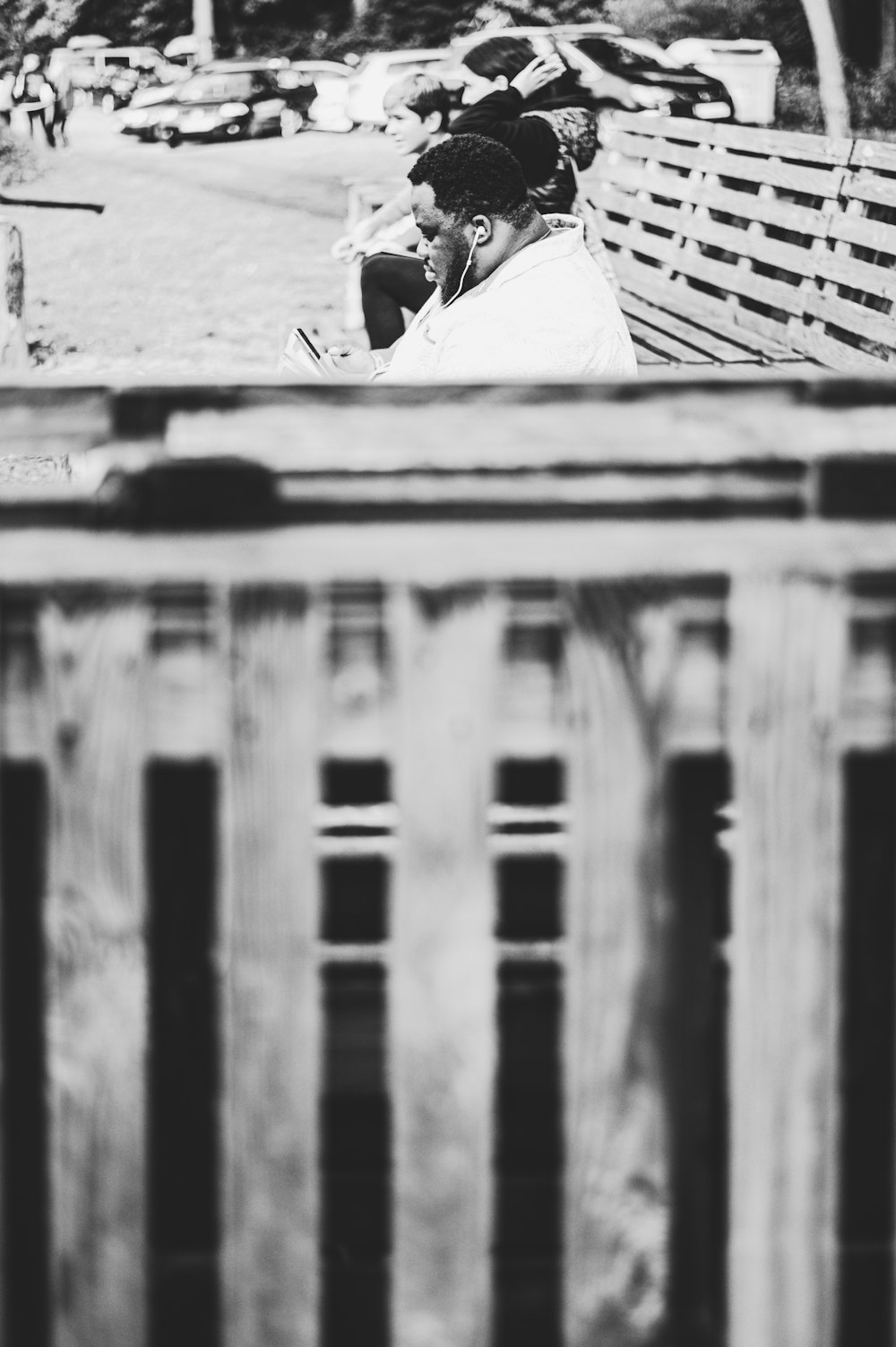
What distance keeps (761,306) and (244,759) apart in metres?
6.10

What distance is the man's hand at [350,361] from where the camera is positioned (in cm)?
489

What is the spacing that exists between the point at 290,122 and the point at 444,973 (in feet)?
74.4

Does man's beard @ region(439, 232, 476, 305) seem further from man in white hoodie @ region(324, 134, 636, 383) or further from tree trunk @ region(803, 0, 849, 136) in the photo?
tree trunk @ region(803, 0, 849, 136)

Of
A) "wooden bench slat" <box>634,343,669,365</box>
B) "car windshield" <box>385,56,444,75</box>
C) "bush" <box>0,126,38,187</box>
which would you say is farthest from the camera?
"car windshield" <box>385,56,444,75</box>

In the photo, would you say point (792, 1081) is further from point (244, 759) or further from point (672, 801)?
point (244, 759)

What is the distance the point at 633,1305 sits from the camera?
157cm

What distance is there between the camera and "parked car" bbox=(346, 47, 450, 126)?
22.1 meters

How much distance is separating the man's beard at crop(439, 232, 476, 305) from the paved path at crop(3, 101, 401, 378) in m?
2.85

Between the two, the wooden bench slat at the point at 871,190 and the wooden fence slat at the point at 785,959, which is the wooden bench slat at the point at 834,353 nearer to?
the wooden bench slat at the point at 871,190

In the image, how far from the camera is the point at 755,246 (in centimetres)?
708

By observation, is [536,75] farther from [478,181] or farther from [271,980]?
[271,980]

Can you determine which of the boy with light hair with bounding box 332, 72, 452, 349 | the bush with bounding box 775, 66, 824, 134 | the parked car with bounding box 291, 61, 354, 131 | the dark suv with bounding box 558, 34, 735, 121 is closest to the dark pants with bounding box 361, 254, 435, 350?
the boy with light hair with bounding box 332, 72, 452, 349

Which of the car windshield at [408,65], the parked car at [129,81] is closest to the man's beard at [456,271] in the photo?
the parked car at [129,81]

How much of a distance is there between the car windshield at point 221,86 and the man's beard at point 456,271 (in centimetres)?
1886
